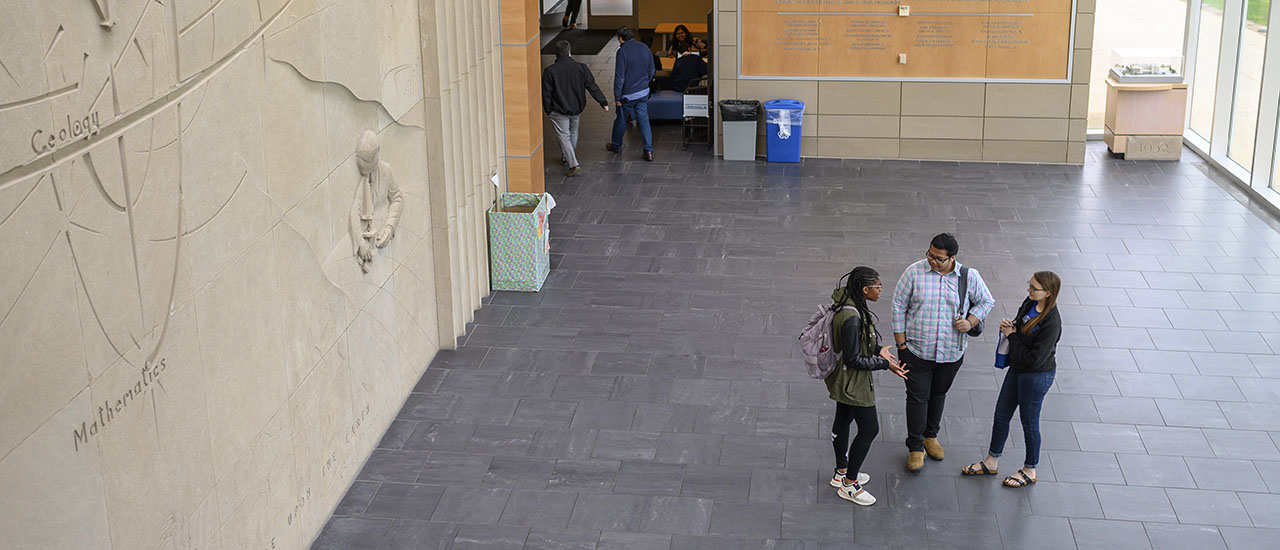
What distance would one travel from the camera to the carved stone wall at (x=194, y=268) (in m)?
4.23

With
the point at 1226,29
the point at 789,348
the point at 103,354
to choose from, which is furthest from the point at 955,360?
the point at 1226,29

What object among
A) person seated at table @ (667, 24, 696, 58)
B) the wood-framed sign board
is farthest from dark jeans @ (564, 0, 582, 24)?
the wood-framed sign board

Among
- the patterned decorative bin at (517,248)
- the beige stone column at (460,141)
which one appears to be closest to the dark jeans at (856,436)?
the beige stone column at (460,141)

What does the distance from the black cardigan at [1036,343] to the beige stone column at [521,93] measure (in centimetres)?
548

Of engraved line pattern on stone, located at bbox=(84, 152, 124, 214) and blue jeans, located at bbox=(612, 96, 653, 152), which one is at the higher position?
engraved line pattern on stone, located at bbox=(84, 152, 124, 214)

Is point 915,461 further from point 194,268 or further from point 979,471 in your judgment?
point 194,268

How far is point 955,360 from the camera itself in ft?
23.7

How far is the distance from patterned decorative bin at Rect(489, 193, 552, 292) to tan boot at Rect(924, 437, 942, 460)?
13.3 ft

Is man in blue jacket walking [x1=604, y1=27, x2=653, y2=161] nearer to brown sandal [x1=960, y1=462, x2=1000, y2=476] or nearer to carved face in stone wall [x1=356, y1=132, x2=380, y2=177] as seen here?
carved face in stone wall [x1=356, y1=132, x2=380, y2=177]

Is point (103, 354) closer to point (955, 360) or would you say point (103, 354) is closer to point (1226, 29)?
point (955, 360)

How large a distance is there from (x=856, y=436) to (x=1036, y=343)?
1.18m

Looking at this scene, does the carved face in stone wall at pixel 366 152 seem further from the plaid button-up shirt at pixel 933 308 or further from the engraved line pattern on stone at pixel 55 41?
the plaid button-up shirt at pixel 933 308

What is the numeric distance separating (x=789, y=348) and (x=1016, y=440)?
2061 millimetres

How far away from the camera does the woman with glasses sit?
22.2ft
